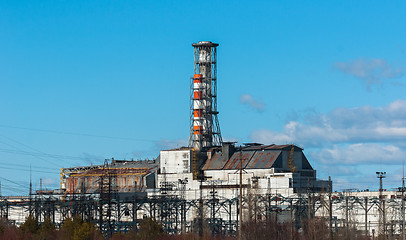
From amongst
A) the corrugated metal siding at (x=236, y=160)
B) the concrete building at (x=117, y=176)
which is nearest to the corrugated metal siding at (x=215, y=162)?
the corrugated metal siding at (x=236, y=160)

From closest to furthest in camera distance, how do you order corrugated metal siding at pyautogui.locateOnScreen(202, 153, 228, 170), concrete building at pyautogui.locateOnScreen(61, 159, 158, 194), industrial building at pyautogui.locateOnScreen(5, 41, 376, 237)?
industrial building at pyautogui.locateOnScreen(5, 41, 376, 237), corrugated metal siding at pyautogui.locateOnScreen(202, 153, 228, 170), concrete building at pyautogui.locateOnScreen(61, 159, 158, 194)

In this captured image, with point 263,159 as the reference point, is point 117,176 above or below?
below

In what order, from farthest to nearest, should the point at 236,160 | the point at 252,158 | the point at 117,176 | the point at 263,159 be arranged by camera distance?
the point at 117,176
the point at 236,160
the point at 252,158
the point at 263,159

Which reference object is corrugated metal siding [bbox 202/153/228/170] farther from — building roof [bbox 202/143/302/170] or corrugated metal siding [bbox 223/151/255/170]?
corrugated metal siding [bbox 223/151/255/170]

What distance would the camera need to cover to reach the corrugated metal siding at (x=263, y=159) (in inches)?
3848

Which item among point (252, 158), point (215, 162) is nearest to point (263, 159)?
point (252, 158)

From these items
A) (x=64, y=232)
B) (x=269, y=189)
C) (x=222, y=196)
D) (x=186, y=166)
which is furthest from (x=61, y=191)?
(x=64, y=232)

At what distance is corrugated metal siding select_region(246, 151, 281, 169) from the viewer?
321 feet

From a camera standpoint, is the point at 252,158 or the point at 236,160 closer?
the point at 252,158

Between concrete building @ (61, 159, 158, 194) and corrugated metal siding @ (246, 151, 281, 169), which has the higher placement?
corrugated metal siding @ (246, 151, 281, 169)

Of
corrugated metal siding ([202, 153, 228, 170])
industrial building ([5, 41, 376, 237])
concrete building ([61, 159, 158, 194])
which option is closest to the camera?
industrial building ([5, 41, 376, 237])

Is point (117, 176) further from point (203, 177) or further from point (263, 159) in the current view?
point (263, 159)

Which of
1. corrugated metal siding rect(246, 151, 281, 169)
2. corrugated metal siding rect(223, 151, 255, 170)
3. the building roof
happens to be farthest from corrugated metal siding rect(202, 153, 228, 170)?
corrugated metal siding rect(246, 151, 281, 169)

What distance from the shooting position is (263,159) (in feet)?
325
